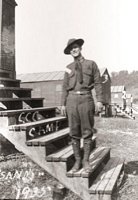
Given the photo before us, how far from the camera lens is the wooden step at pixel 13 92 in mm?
6318

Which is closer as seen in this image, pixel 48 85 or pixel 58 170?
pixel 58 170

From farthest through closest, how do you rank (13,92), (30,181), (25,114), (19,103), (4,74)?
1. (4,74)
2. (13,92)
3. (19,103)
4. (25,114)
5. (30,181)

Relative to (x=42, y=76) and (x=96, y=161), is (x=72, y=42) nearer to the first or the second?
(x=96, y=161)

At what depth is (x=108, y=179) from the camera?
14.0ft

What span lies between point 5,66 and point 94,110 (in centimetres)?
386

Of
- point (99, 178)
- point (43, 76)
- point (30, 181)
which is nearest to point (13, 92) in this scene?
point (30, 181)

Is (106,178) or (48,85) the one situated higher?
(48,85)

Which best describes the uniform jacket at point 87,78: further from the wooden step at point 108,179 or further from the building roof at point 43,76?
the building roof at point 43,76

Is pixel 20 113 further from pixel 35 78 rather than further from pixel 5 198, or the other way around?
pixel 35 78

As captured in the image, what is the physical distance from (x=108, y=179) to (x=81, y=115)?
1038mm

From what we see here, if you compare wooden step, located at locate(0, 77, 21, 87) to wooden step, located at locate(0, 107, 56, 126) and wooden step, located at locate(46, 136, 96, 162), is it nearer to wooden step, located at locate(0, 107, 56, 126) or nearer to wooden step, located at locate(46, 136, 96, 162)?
wooden step, located at locate(0, 107, 56, 126)

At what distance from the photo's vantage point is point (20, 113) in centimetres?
515

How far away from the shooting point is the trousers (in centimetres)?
412

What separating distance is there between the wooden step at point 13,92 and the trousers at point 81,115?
2469 millimetres
